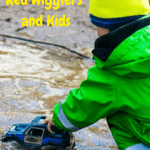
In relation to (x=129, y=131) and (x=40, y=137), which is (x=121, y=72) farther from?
(x=40, y=137)

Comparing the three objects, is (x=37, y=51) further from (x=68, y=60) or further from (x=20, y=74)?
(x=20, y=74)

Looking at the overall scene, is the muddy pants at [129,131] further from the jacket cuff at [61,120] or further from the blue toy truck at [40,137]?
the blue toy truck at [40,137]

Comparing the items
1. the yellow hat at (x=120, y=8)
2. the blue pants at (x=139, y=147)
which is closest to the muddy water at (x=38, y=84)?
the blue pants at (x=139, y=147)

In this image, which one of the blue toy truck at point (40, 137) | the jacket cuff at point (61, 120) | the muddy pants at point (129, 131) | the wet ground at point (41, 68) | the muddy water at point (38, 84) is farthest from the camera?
the wet ground at point (41, 68)

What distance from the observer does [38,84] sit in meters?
3.47

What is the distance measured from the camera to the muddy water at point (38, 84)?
2473 millimetres

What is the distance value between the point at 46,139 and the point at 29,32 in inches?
152

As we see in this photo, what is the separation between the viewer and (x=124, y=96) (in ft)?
5.17

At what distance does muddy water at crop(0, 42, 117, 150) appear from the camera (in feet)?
8.11

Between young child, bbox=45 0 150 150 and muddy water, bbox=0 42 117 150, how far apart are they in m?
0.71

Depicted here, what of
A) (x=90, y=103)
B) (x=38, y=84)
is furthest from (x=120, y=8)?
(x=38, y=84)

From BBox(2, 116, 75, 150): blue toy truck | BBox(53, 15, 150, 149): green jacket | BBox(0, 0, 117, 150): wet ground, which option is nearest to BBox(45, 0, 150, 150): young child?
BBox(53, 15, 150, 149): green jacket

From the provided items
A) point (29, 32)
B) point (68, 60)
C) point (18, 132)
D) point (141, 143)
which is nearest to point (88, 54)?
point (68, 60)

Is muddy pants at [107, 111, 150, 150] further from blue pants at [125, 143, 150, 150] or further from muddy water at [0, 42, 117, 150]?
muddy water at [0, 42, 117, 150]
